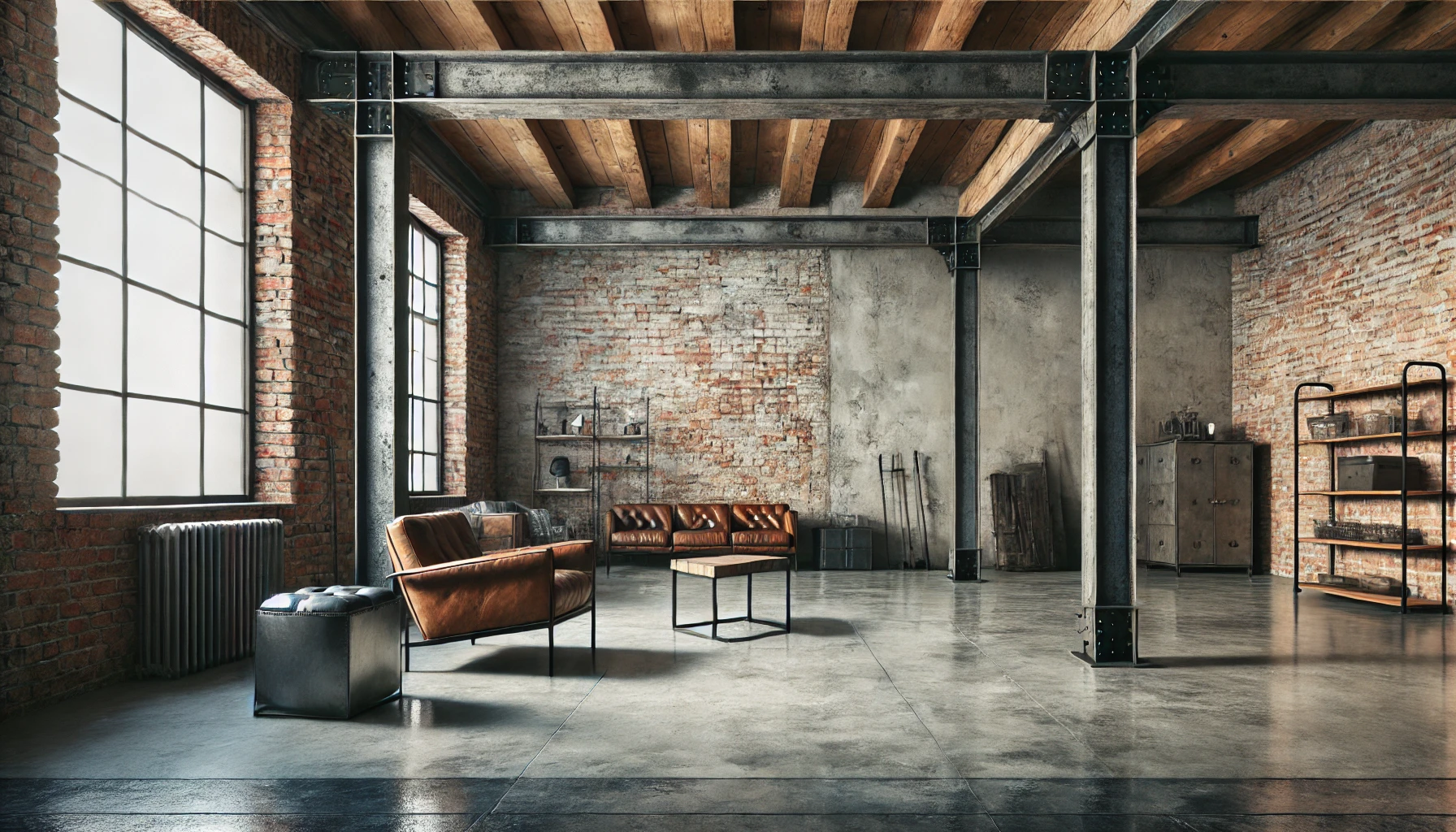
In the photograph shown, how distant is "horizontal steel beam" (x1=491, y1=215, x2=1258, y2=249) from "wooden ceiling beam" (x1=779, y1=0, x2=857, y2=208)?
41 centimetres

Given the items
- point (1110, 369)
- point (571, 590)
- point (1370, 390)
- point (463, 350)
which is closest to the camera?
point (571, 590)

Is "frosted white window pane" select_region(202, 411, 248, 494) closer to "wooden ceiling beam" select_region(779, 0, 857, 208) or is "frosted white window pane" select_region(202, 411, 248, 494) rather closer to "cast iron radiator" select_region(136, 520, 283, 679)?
"cast iron radiator" select_region(136, 520, 283, 679)

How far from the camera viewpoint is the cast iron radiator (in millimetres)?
4594

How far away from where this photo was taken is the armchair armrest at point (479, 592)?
4625 millimetres

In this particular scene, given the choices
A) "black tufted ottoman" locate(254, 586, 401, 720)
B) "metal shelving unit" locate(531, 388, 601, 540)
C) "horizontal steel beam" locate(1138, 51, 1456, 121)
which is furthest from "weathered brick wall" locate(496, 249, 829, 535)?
"black tufted ottoman" locate(254, 586, 401, 720)

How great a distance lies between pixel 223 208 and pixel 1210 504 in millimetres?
9733

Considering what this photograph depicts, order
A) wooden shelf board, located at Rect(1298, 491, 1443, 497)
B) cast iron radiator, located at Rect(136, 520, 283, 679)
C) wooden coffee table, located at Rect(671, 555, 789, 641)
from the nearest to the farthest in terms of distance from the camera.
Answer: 1. cast iron radiator, located at Rect(136, 520, 283, 679)
2. wooden coffee table, located at Rect(671, 555, 789, 641)
3. wooden shelf board, located at Rect(1298, 491, 1443, 497)

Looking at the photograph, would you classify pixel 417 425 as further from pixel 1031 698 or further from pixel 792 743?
pixel 1031 698

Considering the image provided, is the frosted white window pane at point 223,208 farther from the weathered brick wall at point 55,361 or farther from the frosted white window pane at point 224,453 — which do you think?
the frosted white window pane at point 224,453

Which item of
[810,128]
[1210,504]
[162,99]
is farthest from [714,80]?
[1210,504]

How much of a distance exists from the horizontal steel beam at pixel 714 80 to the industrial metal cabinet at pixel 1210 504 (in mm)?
5737

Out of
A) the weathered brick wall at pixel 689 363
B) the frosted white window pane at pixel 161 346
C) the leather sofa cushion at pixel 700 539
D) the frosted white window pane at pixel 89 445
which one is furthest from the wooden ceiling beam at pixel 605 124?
the leather sofa cushion at pixel 700 539

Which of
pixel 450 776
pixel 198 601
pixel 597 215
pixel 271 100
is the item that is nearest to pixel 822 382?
pixel 597 215

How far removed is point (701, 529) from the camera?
394 inches
